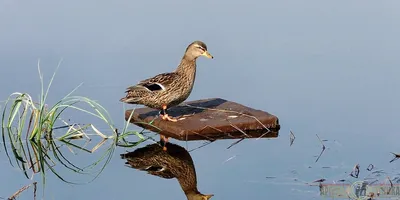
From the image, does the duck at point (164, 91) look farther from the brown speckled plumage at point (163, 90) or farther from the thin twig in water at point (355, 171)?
the thin twig in water at point (355, 171)

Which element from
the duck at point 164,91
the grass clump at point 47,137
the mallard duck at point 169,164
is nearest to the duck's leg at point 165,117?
the duck at point 164,91

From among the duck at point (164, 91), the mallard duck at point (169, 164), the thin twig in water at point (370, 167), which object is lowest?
the thin twig in water at point (370, 167)

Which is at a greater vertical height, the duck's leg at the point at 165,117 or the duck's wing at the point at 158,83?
the duck's wing at the point at 158,83

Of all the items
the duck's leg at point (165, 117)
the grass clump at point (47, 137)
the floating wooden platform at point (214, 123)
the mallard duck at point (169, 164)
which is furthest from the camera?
the duck's leg at point (165, 117)

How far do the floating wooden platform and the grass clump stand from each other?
45 centimetres

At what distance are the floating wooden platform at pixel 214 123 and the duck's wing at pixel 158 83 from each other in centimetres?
30

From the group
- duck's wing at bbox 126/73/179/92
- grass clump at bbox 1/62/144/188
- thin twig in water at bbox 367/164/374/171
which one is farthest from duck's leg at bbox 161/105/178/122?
thin twig in water at bbox 367/164/374/171

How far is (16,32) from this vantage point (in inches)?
484

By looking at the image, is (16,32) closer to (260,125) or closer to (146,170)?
(260,125)

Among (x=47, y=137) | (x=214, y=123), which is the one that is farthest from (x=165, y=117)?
(x=47, y=137)

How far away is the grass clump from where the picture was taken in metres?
8.02

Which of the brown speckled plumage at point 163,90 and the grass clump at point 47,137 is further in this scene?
the brown speckled plumage at point 163,90

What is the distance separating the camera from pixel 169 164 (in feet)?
25.8

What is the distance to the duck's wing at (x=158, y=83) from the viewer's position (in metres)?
9.31
